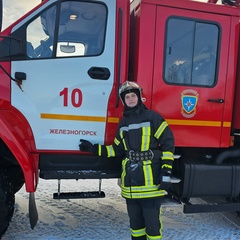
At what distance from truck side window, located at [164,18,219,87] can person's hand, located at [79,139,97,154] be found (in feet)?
3.18

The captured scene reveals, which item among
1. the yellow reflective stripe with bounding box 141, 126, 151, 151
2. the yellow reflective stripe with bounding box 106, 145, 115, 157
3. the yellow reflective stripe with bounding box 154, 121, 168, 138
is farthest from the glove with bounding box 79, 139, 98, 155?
the yellow reflective stripe with bounding box 154, 121, 168, 138

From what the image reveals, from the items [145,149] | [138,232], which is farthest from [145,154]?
[138,232]

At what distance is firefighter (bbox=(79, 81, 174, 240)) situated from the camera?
282 centimetres

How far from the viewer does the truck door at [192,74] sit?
10.4 ft

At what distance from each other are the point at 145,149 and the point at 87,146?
547 mm

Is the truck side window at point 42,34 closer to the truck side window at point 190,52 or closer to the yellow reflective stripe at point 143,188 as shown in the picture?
the truck side window at point 190,52

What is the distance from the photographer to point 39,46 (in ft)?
9.89

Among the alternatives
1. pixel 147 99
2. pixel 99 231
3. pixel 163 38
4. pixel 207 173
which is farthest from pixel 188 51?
pixel 99 231

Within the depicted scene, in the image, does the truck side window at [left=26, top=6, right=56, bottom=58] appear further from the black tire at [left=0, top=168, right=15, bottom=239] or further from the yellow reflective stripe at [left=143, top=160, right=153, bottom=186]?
the yellow reflective stripe at [left=143, top=160, right=153, bottom=186]

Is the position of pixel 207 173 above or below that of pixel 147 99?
below

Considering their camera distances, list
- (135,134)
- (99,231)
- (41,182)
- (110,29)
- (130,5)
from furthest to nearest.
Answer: (41,182) → (99,231) → (130,5) → (110,29) → (135,134)

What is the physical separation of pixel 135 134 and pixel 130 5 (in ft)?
4.51

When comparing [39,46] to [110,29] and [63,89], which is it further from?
[110,29]

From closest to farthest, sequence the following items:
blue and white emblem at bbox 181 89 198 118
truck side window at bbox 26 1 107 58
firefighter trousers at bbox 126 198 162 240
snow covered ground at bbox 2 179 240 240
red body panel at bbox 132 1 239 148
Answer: firefighter trousers at bbox 126 198 162 240
truck side window at bbox 26 1 107 58
red body panel at bbox 132 1 239 148
blue and white emblem at bbox 181 89 198 118
snow covered ground at bbox 2 179 240 240
